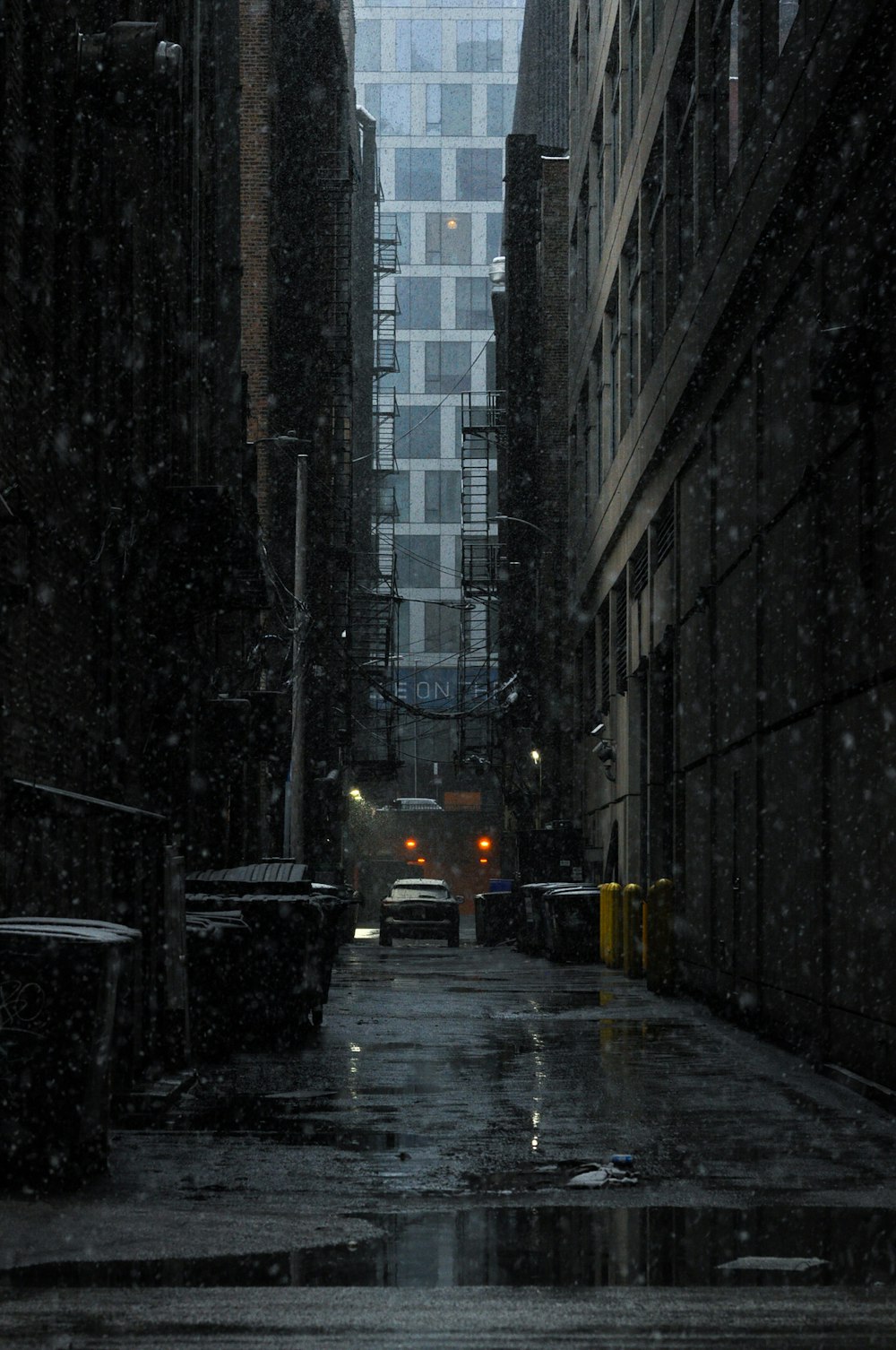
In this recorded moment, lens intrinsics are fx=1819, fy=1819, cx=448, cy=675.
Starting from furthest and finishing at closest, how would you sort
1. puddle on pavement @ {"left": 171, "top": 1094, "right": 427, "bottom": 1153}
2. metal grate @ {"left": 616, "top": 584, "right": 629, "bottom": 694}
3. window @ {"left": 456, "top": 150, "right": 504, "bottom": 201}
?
window @ {"left": 456, "top": 150, "right": 504, "bottom": 201} < metal grate @ {"left": 616, "top": 584, "right": 629, "bottom": 694} < puddle on pavement @ {"left": 171, "top": 1094, "right": 427, "bottom": 1153}

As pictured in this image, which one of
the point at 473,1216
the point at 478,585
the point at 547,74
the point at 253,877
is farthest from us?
the point at 478,585

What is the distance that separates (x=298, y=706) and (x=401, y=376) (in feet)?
255

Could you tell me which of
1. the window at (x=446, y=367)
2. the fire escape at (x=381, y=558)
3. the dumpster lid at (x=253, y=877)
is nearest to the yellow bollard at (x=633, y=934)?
the dumpster lid at (x=253, y=877)

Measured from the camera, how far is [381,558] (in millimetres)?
98938

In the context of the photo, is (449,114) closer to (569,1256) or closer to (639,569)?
(639,569)

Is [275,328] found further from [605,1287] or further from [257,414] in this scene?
→ [605,1287]

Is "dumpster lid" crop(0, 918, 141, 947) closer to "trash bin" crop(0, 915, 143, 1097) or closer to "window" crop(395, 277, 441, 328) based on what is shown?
"trash bin" crop(0, 915, 143, 1097)

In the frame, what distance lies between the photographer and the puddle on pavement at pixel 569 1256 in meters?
6.19

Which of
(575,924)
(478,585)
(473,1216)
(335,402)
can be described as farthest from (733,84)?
(478,585)

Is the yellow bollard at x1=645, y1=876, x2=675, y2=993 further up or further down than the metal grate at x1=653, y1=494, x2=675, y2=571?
further down

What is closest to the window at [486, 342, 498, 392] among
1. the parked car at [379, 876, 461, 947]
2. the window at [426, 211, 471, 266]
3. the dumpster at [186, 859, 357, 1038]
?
the window at [426, 211, 471, 266]

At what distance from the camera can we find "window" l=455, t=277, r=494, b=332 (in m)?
111

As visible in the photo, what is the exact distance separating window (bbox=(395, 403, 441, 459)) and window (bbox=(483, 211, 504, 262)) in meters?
11.0

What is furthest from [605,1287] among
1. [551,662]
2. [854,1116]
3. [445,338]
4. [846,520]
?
[445,338]
